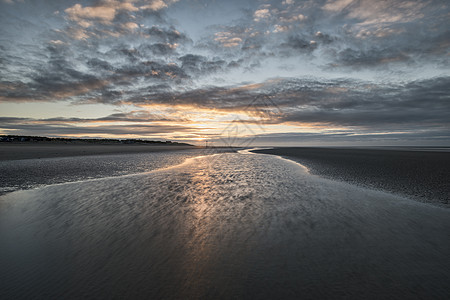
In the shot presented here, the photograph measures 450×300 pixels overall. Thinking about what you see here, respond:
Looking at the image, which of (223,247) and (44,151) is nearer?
(223,247)

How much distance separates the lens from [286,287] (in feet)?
11.3

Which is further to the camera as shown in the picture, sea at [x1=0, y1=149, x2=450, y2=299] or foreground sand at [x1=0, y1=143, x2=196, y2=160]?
foreground sand at [x1=0, y1=143, x2=196, y2=160]

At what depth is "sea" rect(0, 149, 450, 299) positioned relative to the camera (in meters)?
3.42

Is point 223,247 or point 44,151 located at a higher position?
point 44,151

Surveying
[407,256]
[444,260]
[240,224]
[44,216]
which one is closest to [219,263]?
[240,224]

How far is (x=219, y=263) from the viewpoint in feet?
13.8

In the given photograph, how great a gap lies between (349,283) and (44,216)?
860cm

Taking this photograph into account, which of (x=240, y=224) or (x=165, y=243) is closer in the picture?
(x=165, y=243)

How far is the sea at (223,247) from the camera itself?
3416 mm

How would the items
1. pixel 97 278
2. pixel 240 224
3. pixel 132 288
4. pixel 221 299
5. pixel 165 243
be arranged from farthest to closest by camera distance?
1. pixel 240 224
2. pixel 165 243
3. pixel 97 278
4. pixel 132 288
5. pixel 221 299

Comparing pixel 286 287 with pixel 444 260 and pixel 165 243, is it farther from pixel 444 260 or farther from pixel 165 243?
pixel 444 260

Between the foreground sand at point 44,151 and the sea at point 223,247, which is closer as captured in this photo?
the sea at point 223,247

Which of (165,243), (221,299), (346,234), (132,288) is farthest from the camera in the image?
(346,234)

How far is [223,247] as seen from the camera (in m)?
4.93
